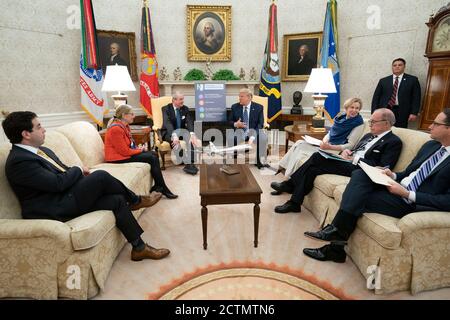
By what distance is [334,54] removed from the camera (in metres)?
5.87

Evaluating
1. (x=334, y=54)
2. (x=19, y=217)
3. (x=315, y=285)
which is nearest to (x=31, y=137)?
(x=19, y=217)

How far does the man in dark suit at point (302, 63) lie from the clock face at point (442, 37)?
2382 mm

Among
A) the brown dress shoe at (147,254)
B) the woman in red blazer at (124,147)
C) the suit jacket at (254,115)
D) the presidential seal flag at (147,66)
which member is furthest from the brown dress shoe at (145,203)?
the presidential seal flag at (147,66)

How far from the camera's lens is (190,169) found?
15.9 ft

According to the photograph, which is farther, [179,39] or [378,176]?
[179,39]

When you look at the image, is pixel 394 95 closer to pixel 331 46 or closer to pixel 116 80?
pixel 331 46

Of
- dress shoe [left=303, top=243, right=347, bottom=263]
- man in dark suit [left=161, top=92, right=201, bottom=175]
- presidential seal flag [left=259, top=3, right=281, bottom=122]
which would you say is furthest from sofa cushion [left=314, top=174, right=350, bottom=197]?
presidential seal flag [left=259, top=3, right=281, bottom=122]

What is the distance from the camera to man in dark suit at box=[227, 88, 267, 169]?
4.94 metres

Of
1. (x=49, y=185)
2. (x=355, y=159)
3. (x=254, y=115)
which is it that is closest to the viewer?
(x=49, y=185)

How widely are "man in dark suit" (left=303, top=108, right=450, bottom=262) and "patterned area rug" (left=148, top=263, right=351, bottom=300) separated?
40 cm

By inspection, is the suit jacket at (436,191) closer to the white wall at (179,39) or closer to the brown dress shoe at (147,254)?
the brown dress shoe at (147,254)

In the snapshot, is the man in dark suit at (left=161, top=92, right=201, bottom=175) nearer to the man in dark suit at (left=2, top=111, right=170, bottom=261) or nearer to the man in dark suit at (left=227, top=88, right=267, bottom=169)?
the man in dark suit at (left=227, top=88, right=267, bottom=169)

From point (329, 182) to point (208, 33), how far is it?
4995mm

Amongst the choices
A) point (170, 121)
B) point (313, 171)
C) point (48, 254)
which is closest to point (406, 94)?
point (313, 171)
